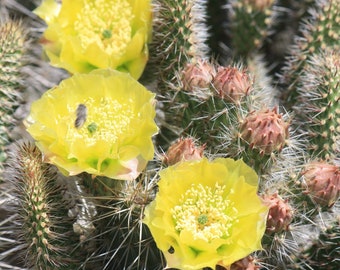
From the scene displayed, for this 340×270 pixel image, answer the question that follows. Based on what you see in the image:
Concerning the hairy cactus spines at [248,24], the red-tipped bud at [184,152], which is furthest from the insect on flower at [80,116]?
the hairy cactus spines at [248,24]

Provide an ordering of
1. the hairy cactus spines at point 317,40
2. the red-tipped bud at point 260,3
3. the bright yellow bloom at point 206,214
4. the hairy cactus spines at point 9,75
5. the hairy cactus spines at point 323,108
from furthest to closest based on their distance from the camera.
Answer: the red-tipped bud at point 260,3 → the hairy cactus spines at point 317,40 → the hairy cactus spines at point 9,75 → the hairy cactus spines at point 323,108 → the bright yellow bloom at point 206,214

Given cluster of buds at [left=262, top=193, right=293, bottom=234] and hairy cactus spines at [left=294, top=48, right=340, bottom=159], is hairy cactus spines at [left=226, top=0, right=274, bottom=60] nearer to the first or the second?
hairy cactus spines at [left=294, top=48, right=340, bottom=159]

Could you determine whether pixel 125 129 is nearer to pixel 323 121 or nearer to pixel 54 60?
pixel 54 60

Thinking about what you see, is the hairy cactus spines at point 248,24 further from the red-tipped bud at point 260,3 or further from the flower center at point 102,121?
the flower center at point 102,121

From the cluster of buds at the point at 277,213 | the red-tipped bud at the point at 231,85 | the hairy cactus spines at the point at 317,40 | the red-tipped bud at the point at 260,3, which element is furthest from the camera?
the red-tipped bud at the point at 260,3

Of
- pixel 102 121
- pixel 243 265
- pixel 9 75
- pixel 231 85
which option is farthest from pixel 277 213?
pixel 9 75

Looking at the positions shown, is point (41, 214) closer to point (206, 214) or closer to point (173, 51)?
point (206, 214)

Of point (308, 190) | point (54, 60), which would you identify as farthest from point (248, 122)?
point (54, 60)
